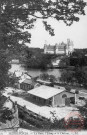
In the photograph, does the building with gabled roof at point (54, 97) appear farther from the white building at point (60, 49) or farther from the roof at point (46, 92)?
the white building at point (60, 49)

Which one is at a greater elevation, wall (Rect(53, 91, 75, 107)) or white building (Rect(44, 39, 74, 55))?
white building (Rect(44, 39, 74, 55))

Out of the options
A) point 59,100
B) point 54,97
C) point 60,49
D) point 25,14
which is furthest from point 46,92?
point 60,49

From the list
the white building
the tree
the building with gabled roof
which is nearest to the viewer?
the tree

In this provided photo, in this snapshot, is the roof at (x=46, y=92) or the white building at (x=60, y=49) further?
the white building at (x=60, y=49)

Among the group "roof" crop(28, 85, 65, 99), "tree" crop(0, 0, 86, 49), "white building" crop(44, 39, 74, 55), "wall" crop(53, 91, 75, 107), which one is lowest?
"wall" crop(53, 91, 75, 107)

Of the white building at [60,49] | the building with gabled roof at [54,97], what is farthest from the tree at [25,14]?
the white building at [60,49]

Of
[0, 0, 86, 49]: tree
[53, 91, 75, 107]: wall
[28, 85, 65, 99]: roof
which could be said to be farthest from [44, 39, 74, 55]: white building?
[0, 0, 86, 49]: tree

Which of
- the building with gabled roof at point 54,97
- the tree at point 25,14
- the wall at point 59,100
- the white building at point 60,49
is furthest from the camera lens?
the white building at point 60,49

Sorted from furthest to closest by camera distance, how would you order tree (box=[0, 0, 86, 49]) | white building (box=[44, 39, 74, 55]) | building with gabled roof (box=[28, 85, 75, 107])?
white building (box=[44, 39, 74, 55])
building with gabled roof (box=[28, 85, 75, 107])
tree (box=[0, 0, 86, 49])

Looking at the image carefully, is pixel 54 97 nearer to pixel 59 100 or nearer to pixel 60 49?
pixel 59 100

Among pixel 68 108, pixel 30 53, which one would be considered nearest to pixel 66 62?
pixel 68 108

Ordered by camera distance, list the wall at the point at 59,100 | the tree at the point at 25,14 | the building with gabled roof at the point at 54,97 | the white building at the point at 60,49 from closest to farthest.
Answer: the tree at the point at 25,14 < the building with gabled roof at the point at 54,97 < the wall at the point at 59,100 < the white building at the point at 60,49

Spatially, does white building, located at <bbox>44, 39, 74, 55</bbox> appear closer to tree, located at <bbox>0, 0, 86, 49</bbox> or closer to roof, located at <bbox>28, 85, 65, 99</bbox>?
roof, located at <bbox>28, 85, 65, 99</bbox>
